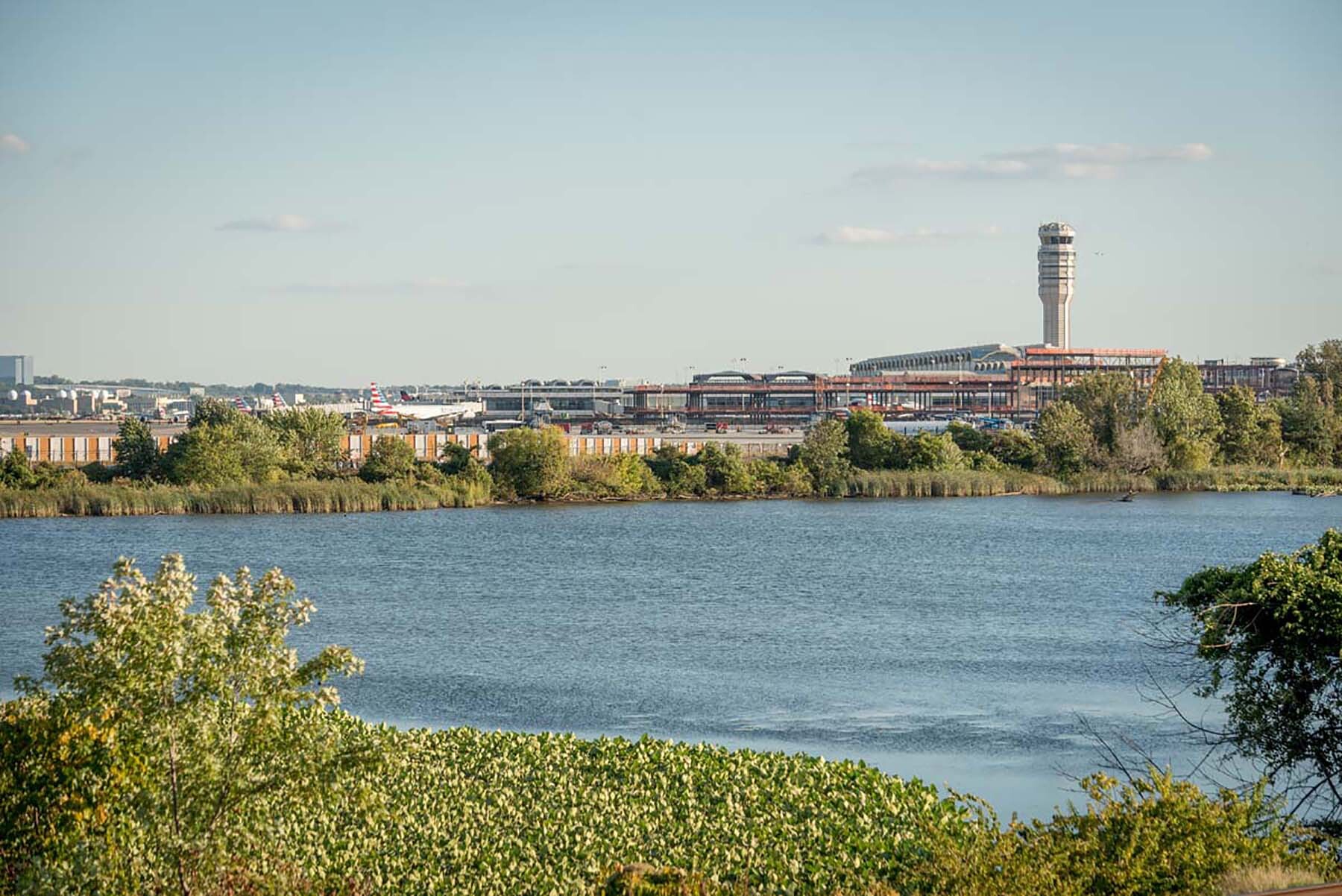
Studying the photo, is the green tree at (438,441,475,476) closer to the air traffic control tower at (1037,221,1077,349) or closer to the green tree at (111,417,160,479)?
the green tree at (111,417,160,479)

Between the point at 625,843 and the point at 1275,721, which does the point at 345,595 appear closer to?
the point at 625,843

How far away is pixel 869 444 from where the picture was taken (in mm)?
66188

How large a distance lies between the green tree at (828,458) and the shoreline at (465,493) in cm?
68

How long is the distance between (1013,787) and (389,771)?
6.90 metres

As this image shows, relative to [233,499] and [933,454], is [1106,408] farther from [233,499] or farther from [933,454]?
[233,499]

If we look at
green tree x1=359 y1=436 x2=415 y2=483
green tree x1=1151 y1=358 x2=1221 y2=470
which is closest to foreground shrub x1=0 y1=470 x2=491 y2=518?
green tree x1=359 y1=436 x2=415 y2=483

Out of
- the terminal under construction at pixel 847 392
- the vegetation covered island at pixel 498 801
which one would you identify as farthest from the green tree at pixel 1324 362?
the vegetation covered island at pixel 498 801

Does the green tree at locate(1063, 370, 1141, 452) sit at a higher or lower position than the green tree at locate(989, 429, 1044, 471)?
higher

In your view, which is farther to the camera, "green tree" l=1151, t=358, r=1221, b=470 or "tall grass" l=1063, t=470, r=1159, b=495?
"green tree" l=1151, t=358, r=1221, b=470

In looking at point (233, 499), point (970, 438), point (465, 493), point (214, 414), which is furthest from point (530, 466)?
point (970, 438)

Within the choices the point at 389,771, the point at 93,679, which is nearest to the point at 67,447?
the point at 389,771

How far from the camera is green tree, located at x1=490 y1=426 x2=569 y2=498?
5944 centimetres

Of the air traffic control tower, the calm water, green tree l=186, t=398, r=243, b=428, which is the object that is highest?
the air traffic control tower

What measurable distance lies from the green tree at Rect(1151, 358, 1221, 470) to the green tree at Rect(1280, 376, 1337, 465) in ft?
17.5
